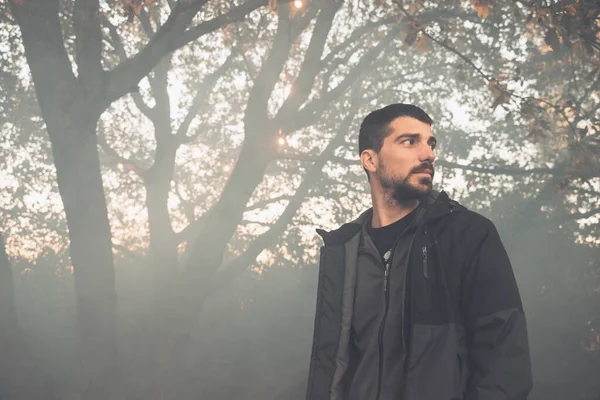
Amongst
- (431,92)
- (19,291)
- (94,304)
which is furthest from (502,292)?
(19,291)

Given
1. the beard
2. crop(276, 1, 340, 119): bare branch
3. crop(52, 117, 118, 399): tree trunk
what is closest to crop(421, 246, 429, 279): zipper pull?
the beard

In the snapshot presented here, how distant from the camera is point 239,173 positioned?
951cm

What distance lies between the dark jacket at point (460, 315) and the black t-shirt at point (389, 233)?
12.3 inches

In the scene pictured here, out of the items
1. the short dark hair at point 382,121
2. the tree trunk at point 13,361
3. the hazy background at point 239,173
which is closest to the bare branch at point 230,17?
the hazy background at point 239,173

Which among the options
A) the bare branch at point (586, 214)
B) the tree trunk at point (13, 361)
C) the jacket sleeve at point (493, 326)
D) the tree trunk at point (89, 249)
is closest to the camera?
the jacket sleeve at point (493, 326)

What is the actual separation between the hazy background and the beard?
320 centimetres

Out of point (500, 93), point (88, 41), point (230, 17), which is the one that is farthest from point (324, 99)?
point (500, 93)

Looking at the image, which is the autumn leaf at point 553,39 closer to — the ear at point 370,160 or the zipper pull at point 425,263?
the ear at point 370,160

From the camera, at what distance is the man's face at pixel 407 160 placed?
9.40 ft

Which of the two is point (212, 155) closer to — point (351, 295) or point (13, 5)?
point (13, 5)

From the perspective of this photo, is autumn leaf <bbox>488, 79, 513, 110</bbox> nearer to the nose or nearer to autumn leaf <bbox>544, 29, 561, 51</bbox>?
autumn leaf <bbox>544, 29, 561, 51</bbox>

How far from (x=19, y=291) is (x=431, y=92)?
17.4 m

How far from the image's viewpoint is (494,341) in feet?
6.98

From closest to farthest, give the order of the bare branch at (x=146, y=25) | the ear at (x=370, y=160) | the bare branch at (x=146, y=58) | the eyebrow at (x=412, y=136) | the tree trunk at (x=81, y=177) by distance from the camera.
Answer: the eyebrow at (x=412, y=136) < the ear at (x=370, y=160) < the bare branch at (x=146, y=58) < the tree trunk at (x=81, y=177) < the bare branch at (x=146, y=25)
